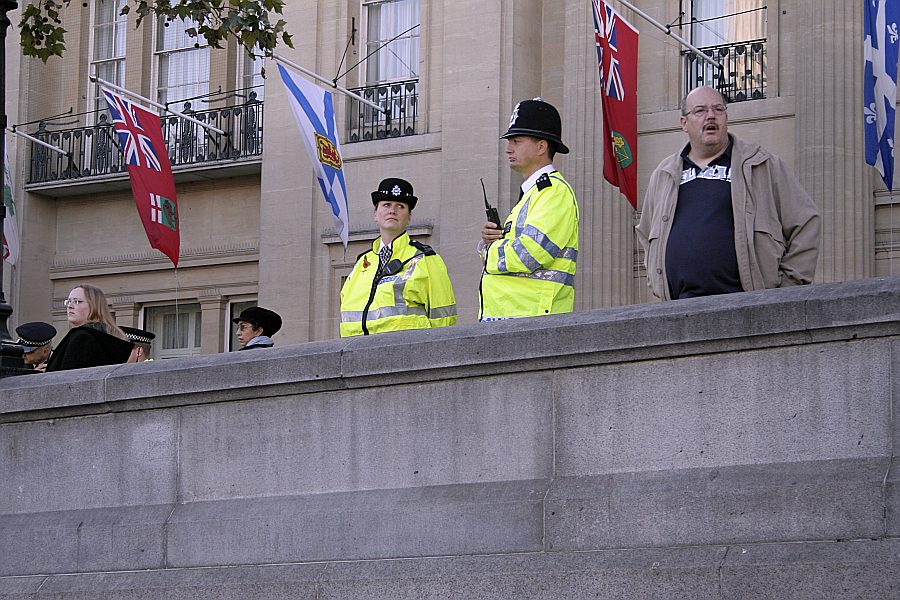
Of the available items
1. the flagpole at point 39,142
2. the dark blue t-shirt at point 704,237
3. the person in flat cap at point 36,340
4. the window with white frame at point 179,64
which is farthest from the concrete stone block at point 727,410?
the flagpole at point 39,142

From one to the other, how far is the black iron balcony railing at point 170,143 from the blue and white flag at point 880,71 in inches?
403

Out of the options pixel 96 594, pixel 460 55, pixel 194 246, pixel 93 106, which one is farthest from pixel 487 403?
pixel 93 106

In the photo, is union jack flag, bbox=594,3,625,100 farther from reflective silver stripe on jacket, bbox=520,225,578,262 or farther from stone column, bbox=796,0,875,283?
reflective silver stripe on jacket, bbox=520,225,578,262

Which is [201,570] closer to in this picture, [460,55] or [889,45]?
[889,45]

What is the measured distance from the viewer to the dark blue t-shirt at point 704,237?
7.98m

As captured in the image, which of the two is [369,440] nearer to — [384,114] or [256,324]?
[256,324]

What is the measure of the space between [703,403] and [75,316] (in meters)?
5.17

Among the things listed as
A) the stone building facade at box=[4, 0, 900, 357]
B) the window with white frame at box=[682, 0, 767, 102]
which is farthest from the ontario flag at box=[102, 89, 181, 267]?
the window with white frame at box=[682, 0, 767, 102]

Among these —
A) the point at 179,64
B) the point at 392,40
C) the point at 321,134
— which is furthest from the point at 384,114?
the point at 179,64

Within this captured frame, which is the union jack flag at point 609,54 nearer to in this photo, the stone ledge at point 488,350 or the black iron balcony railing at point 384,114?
the black iron balcony railing at point 384,114

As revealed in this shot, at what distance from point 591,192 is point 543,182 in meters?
11.8

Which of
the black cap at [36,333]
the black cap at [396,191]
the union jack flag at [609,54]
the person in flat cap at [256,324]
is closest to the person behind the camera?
the black cap at [396,191]

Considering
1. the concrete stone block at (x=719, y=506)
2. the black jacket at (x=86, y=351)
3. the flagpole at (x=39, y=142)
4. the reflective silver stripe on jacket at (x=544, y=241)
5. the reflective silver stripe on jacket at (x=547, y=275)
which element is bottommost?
the concrete stone block at (x=719, y=506)

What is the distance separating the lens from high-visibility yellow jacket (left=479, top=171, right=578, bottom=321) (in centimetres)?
873
